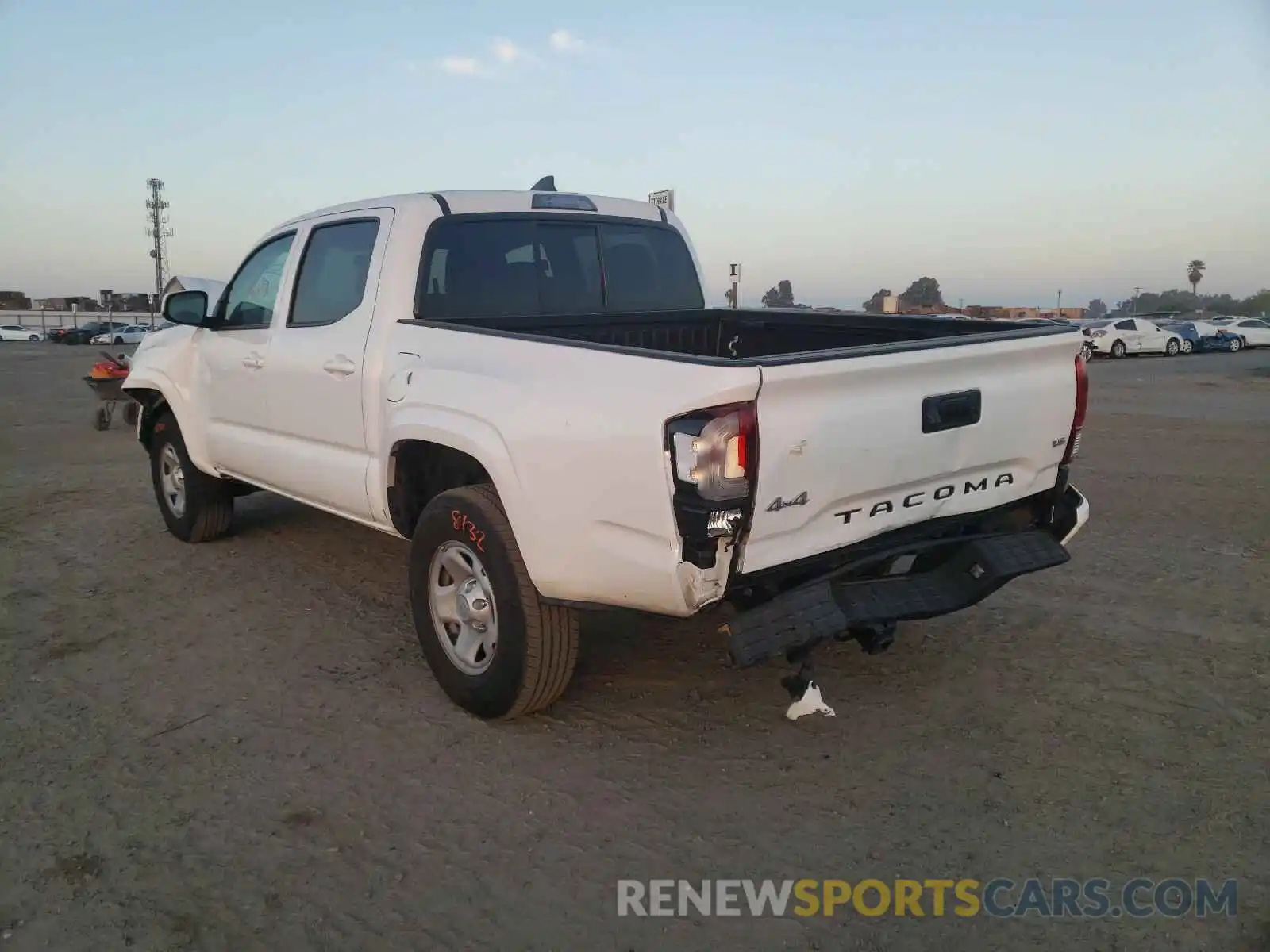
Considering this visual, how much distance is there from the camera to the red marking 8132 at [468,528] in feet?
11.8

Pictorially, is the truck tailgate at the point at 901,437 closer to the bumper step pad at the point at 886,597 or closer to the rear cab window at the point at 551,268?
the bumper step pad at the point at 886,597

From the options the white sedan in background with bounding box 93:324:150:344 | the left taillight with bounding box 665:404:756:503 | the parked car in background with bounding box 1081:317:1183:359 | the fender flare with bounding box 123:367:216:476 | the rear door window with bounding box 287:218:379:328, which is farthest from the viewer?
the white sedan in background with bounding box 93:324:150:344

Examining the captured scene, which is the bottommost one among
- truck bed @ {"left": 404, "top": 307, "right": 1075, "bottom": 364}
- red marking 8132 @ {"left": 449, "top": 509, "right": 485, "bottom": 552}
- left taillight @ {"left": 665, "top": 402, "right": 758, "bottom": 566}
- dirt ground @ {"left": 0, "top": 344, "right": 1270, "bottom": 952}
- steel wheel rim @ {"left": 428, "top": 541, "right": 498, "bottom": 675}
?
dirt ground @ {"left": 0, "top": 344, "right": 1270, "bottom": 952}

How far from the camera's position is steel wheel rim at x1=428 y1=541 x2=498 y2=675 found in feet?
12.2

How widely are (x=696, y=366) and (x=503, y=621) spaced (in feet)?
4.26

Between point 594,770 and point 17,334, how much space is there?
221 feet

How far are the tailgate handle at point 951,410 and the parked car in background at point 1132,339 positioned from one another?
116ft

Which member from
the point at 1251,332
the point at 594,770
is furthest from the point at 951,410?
the point at 1251,332

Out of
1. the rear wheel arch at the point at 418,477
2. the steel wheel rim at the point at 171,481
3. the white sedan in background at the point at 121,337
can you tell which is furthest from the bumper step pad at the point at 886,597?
the white sedan in background at the point at 121,337

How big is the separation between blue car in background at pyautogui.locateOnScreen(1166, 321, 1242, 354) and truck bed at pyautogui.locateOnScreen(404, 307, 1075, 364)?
39.1 meters

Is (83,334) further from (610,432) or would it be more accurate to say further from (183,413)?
(610,432)

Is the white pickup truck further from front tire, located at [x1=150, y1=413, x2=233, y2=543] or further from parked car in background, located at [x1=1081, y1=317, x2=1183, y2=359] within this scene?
parked car in background, located at [x1=1081, y1=317, x2=1183, y2=359]

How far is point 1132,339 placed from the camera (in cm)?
3641

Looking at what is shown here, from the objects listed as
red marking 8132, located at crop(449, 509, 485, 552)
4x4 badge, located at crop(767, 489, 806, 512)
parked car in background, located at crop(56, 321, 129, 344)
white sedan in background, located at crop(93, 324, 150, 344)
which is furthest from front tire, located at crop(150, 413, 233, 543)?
parked car in background, located at crop(56, 321, 129, 344)
